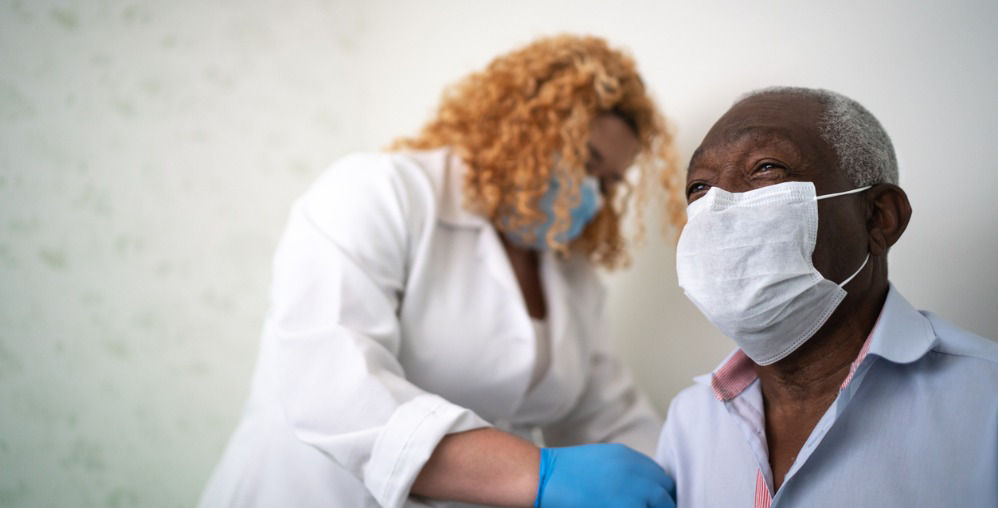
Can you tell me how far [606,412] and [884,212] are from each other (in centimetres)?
86

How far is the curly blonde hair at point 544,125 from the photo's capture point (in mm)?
1273

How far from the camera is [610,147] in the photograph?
133 centimetres

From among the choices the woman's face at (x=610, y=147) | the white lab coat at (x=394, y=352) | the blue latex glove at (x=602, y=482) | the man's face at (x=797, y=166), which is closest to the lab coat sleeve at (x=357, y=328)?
the white lab coat at (x=394, y=352)

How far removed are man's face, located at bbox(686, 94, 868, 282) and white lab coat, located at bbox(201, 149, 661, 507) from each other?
0.51 metres

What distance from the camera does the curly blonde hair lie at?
1.27 metres

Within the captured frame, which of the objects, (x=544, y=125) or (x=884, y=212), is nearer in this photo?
(x=884, y=212)

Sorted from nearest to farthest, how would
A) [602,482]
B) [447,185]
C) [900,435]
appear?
[900,435] → [602,482] → [447,185]

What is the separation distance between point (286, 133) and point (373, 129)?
0.32m

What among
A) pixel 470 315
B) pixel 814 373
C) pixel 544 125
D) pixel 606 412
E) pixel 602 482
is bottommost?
pixel 606 412

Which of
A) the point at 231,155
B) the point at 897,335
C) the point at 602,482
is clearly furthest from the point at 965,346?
the point at 231,155

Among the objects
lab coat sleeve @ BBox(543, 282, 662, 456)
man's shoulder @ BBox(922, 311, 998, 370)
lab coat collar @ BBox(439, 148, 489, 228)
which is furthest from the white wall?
lab coat collar @ BBox(439, 148, 489, 228)

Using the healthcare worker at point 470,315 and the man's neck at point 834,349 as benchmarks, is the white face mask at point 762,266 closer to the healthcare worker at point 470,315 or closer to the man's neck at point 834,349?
the man's neck at point 834,349

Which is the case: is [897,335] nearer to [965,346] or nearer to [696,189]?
[965,346]

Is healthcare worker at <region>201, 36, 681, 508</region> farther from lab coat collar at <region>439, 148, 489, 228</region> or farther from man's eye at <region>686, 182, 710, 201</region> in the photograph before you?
man's eye at <region>686, 182, 710, 201</region>
